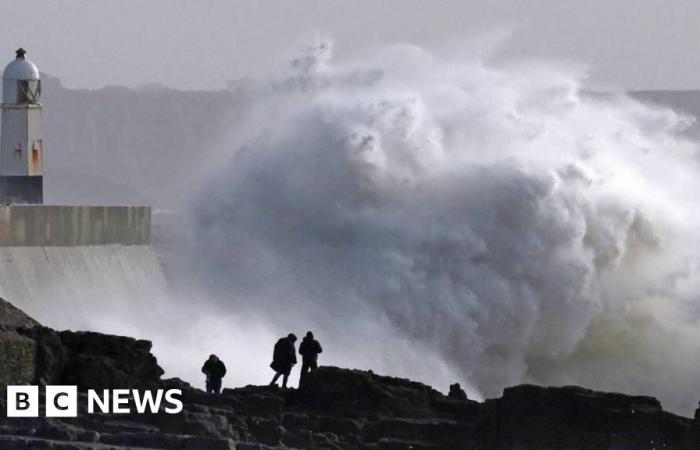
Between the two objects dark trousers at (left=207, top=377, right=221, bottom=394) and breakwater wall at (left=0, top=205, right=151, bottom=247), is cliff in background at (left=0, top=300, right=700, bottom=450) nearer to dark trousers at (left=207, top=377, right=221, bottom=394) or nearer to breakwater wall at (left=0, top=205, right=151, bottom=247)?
dark trousers at (left=207, top=377, right=221, bottom=394)

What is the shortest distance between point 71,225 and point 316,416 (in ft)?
29.2

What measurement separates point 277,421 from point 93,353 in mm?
2326

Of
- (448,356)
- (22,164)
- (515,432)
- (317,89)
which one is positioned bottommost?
(515,432)

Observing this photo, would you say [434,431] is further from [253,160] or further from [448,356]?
[253,160]

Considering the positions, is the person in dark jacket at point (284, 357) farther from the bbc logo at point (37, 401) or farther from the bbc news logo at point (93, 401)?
the bbc logo at point (37, 401)

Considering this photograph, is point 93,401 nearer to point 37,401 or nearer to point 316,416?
point 37,401

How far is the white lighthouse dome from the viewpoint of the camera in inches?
1111

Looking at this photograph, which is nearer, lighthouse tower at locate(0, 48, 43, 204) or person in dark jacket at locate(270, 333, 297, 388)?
person in dark jacket at locate(270, 333, 297, 388)

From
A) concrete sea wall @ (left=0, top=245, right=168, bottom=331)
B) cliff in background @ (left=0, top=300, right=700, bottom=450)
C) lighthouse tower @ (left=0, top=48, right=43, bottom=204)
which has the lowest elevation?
cliff in background @ (left=0, top=300, right=700, bottom=450)

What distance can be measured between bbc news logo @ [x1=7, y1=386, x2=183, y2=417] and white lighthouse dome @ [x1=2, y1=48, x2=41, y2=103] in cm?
988

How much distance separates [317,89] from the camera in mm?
34000

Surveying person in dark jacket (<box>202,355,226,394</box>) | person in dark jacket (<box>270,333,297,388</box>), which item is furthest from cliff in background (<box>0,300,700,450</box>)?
person in dark jacket (<box>270,333,297,388</box>)

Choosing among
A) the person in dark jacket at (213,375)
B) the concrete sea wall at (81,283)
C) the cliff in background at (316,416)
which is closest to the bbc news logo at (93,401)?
the cliff in background at (316,416)

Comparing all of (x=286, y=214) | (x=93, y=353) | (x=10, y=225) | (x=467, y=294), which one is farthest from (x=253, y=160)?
(x=93, y=353)
